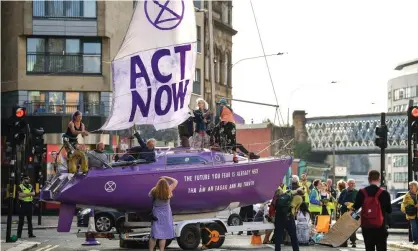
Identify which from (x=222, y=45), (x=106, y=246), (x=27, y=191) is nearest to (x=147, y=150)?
(x=106, y=246)

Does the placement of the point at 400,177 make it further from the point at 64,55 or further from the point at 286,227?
the point at 286,227

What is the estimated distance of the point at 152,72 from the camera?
26.5 m

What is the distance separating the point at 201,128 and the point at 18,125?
4551 millimetres

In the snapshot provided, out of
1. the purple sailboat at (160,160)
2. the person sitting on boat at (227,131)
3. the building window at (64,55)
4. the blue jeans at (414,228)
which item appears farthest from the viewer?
the building window at (64,55)

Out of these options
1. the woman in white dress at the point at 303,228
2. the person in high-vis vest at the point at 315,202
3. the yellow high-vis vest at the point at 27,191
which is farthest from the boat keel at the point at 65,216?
the person in high-vis vest at the point at 315,202

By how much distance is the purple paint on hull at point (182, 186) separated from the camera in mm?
24250

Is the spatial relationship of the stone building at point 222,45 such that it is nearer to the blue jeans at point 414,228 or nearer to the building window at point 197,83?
the building window at point 197,83

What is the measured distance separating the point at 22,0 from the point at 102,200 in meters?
29.6

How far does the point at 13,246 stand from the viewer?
2503 centimetres

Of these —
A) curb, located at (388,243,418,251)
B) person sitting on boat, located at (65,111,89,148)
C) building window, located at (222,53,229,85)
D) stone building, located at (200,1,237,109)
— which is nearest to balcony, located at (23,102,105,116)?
stone building, located at (200,1,237,109)

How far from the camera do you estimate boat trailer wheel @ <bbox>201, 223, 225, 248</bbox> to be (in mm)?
24844

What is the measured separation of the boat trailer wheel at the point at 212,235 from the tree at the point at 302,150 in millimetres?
93291

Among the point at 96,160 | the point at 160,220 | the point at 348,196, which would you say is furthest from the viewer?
the point at 348,196

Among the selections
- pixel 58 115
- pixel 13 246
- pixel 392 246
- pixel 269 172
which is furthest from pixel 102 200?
pixel 58 115
